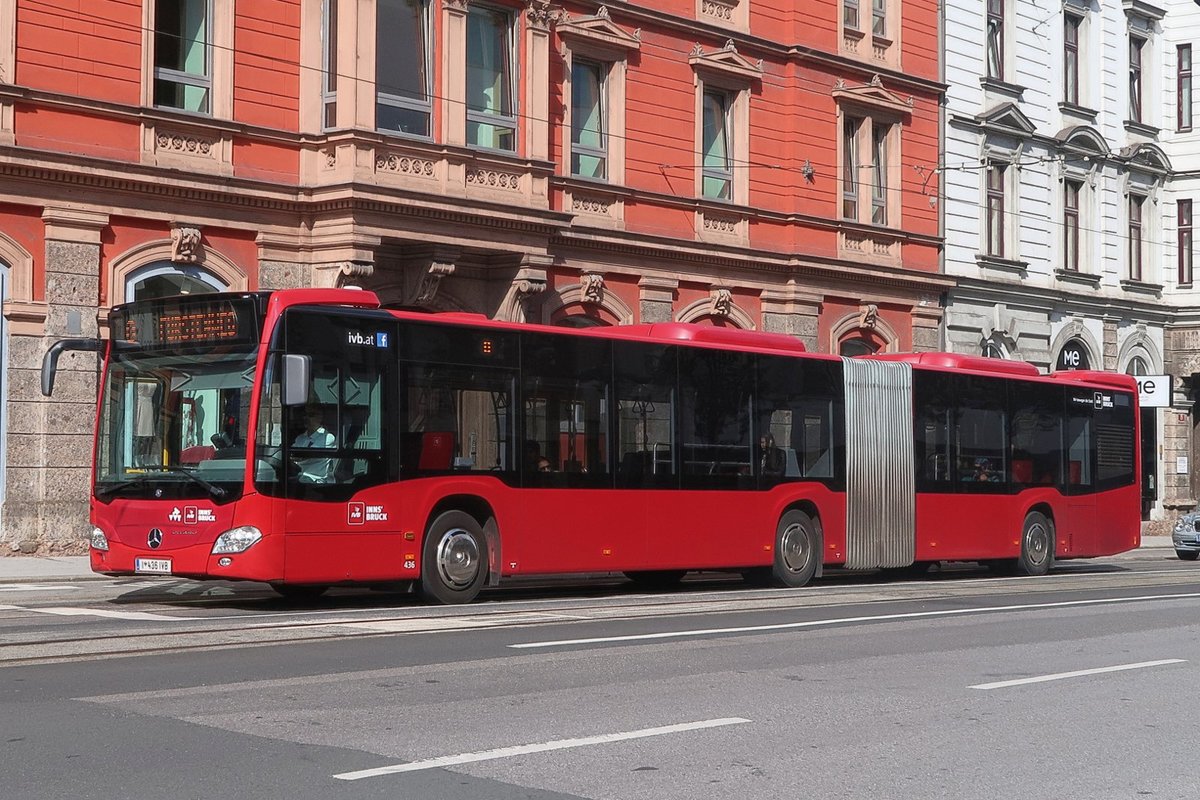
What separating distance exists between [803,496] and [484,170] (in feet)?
24.5

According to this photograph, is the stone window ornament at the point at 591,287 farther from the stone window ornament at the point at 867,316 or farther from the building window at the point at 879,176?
the building window at the point at 879,176

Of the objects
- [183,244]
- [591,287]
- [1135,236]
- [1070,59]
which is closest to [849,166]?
[591,287]

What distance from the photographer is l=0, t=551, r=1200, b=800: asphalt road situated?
7117 millimetres

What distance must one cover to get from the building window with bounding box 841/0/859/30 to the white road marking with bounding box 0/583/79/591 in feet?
66.9

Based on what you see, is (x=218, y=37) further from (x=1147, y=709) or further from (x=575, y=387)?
(x=1147, y=709)

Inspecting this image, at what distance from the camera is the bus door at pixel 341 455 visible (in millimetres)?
15008

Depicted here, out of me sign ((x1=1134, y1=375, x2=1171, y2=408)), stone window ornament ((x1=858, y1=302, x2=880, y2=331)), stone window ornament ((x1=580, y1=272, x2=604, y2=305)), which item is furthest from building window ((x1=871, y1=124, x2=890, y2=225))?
me sign ((x1=1134, y1=375, x2=1171, y2=408))

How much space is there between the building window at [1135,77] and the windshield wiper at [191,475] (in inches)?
1280

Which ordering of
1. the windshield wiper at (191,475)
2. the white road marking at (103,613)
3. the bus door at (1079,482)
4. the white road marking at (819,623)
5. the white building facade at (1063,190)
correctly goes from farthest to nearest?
1. the white building facade at (1063,190)
2. the bus door at (1079,482)
3. the windshield wiper at (191,475)
4. the white road marking at (103,613)
5. the white road marking at (819,623)

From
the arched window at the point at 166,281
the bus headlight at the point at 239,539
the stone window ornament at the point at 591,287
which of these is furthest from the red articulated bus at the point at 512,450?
the arched window at the point at 166,281

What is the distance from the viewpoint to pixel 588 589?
65.4 feet

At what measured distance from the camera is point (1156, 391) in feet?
130

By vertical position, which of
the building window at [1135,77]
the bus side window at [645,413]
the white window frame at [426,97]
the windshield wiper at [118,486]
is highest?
the building window at [1135,77]

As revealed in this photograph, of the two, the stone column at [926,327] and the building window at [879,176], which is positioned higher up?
the building window at [879,176]
